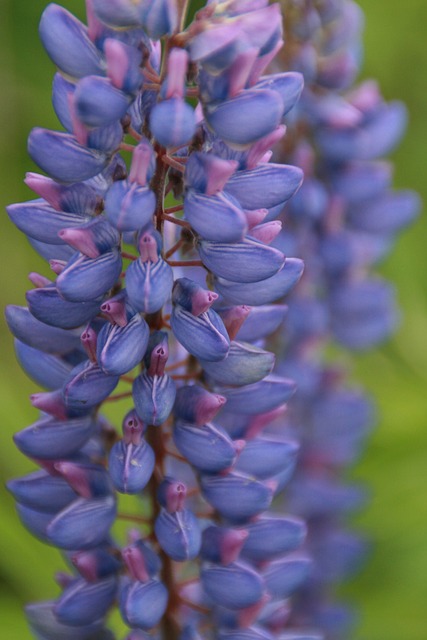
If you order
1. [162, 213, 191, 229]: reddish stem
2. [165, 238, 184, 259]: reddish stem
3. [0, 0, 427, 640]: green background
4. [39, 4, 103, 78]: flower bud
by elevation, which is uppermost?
[39, 4, 103, 78]: flower bud

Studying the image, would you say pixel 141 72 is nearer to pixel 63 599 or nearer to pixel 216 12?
pixel 216 12

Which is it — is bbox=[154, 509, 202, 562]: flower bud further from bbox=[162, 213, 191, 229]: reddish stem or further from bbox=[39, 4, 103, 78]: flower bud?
bbox=[39, 4, 103, 78]: flower bud

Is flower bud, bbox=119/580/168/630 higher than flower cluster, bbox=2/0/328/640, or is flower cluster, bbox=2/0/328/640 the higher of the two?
flower cluster, bbox=2/0/328/640

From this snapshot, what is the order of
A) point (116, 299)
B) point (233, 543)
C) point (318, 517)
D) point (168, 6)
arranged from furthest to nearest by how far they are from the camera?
point (318, 517) < point (233, 543) < point (116, 299) < point (168, 6)

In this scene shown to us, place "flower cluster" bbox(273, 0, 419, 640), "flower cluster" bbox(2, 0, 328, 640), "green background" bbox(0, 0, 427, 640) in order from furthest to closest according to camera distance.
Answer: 1. "green background" bbox(0, 0, 427, 640)
2. "flower cluster" bbox(273, 0, 419, 640)
3. "flower cluster" bbox(2, 0, 328, 640)

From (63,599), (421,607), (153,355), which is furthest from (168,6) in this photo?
(421,607)

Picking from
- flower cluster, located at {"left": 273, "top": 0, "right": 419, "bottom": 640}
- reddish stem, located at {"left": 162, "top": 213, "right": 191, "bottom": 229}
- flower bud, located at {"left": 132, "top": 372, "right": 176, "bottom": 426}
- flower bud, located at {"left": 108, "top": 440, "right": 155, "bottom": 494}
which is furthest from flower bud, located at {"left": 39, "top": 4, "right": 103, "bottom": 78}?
flower cluster, located at {"left": 273, "top": 0, "right": 419, "bottom": 640}

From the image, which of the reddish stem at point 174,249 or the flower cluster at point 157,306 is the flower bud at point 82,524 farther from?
the reddish stem at point 174,249

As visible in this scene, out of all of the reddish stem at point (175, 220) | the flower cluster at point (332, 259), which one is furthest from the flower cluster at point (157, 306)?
the flower cluster at point (332, 259)
